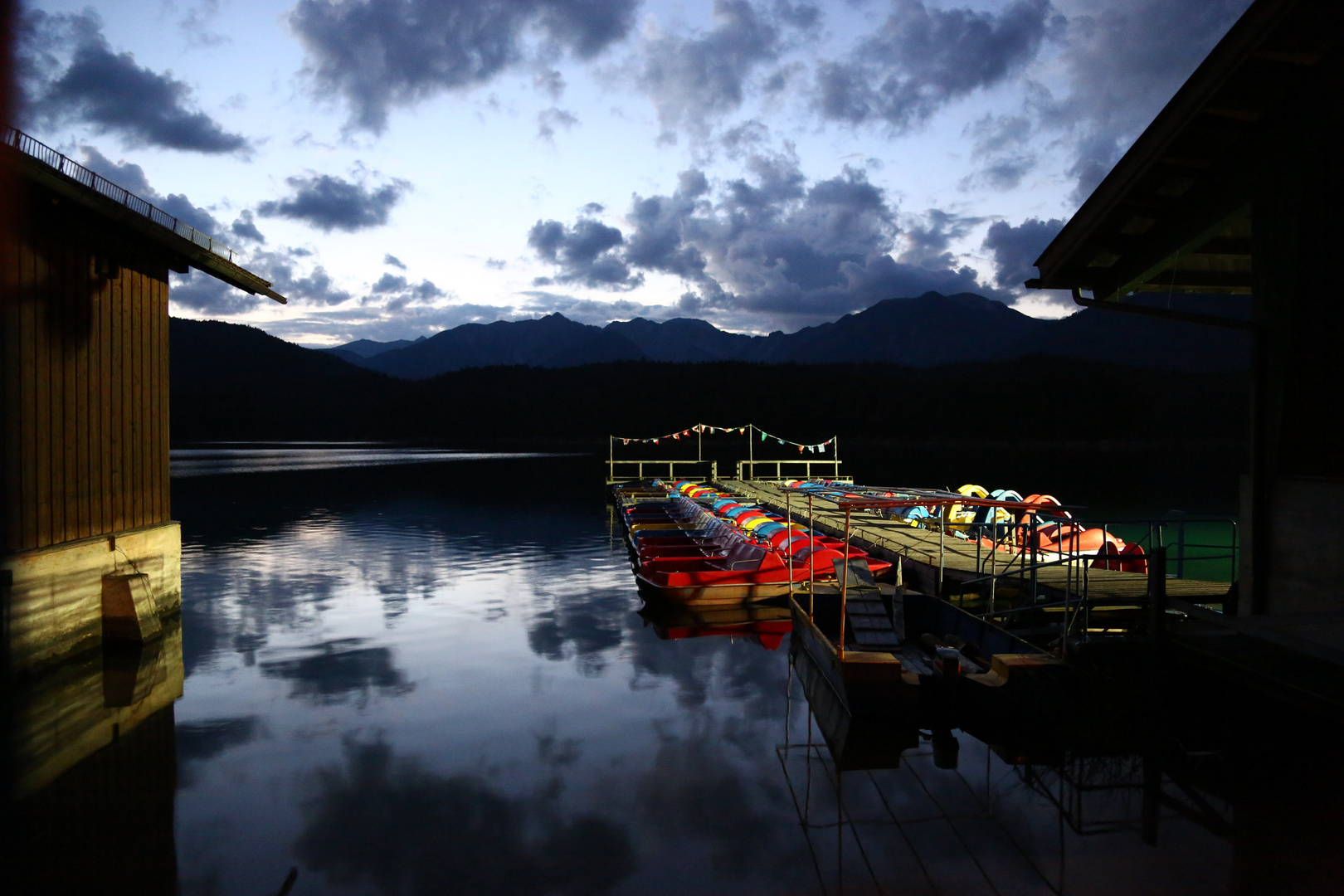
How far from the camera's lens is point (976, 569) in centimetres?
1502

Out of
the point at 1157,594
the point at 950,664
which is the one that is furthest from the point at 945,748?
the point at 1157,594

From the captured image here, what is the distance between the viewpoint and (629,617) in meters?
16.9

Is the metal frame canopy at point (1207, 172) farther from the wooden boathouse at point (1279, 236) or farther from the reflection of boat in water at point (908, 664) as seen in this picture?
the reflection of boat in water at point (908, 664)

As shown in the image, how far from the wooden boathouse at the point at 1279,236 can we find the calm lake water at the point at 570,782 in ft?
8.06

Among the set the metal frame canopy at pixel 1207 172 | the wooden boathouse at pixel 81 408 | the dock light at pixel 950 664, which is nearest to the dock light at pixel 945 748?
the dock light at pixel 950 664

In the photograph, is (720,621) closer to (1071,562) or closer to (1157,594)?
(1071,562)

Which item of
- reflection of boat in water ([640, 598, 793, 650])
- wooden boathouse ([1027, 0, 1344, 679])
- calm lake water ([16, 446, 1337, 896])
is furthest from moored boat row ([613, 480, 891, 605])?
wooden boathouse ([1027, 0, 1344, 679])

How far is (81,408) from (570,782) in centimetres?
840

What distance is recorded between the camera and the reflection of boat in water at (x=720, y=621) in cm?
1529

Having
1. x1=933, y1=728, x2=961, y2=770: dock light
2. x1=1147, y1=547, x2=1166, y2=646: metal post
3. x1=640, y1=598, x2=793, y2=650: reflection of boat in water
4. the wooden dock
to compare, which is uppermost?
x1=1147, y1=547, x2=1166, y2=646: metal post

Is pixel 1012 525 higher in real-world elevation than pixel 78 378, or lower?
lower

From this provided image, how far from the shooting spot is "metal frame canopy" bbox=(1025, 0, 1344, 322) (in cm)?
747

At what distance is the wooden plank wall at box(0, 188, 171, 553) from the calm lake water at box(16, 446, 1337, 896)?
9.90 ft

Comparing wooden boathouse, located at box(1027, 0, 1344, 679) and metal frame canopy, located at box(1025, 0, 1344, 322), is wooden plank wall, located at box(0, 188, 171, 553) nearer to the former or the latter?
metal frame canopy, located at box(1025, 0, 1344, 322)
